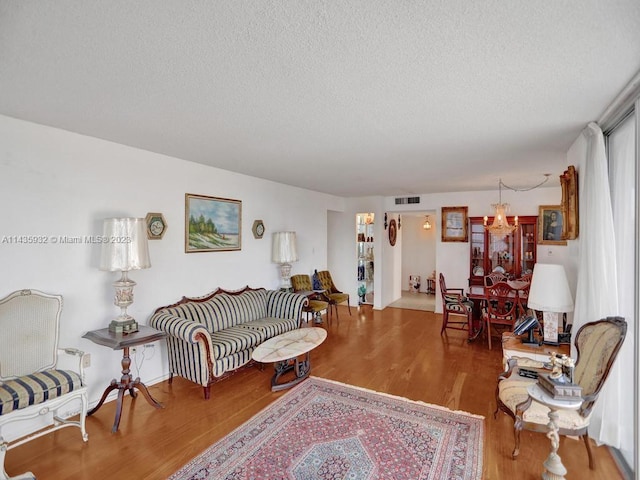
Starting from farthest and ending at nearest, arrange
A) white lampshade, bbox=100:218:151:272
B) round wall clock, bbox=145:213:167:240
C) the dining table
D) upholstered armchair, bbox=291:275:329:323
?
1. upholstered armchair, bbox=291:275:329:323
2. the dining table
3. round wall clock, bbox=145:213:167:240
4. white lampshade, bbox=100:218:151:272

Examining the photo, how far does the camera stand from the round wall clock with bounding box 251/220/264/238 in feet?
16.3

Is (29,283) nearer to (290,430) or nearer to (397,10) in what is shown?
(290,430)

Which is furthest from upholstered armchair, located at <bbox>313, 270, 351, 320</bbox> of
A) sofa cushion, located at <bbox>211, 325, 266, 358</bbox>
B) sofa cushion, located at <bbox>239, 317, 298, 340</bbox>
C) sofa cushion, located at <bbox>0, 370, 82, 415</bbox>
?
sofa cushion, located at <bbox>0, 370, 82, 415</bbox>

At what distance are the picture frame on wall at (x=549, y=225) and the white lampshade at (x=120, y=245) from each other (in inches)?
250

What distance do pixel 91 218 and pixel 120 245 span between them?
0.47 metres

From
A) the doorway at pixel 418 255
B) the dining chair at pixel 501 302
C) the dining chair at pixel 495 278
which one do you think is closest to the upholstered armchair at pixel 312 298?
the dining chair at pixel 501 302

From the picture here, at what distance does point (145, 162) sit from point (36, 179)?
978 millimetres

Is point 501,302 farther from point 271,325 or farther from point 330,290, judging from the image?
point 271,325

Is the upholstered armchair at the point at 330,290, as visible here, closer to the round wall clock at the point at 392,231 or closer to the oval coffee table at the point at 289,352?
the round wall clock at the point at 392,231

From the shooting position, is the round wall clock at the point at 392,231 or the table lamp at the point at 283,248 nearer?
the table lamp at the point at 283,248

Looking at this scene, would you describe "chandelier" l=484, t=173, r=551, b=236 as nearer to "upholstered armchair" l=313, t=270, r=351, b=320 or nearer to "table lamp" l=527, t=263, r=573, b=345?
"table lamp" l=527, t=263, r=573, b=345

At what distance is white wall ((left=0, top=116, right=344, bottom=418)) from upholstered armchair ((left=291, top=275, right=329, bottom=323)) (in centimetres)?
139

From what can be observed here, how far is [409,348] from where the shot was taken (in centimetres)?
462

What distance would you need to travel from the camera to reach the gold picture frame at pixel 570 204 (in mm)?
2926
